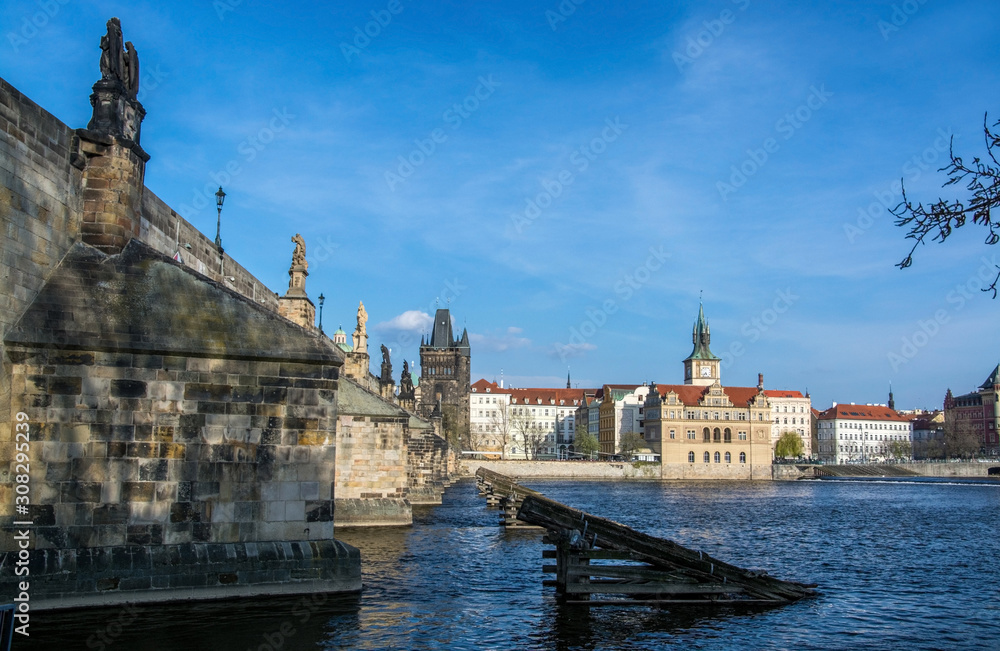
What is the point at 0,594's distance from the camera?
12.1 m

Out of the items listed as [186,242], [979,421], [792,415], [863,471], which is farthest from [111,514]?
[979,421]

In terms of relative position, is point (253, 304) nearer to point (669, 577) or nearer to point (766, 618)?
point (669, 577)

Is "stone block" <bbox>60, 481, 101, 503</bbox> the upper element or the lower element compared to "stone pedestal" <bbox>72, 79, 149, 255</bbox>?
lower

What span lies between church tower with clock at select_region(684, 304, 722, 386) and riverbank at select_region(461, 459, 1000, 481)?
124 feet

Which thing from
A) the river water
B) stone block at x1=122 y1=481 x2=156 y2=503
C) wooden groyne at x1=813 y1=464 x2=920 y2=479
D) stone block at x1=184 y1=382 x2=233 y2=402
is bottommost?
wooden groyne at x1=813 y1=464 x2=920 y2=479

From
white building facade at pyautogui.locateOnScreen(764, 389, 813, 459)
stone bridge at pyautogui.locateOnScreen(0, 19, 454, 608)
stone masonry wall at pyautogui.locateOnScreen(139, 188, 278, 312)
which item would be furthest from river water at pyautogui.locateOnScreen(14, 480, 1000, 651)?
white building facade at pyautogui.locateOnScreen(764, 389, 813, 459)

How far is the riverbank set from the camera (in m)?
108

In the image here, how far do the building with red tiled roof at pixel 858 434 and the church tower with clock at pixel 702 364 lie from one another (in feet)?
103

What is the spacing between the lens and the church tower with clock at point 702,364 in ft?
534

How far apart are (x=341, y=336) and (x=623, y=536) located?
11895cm

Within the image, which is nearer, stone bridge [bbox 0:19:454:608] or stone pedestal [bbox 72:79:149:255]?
stone bridge [bbox 0:19:454:608]

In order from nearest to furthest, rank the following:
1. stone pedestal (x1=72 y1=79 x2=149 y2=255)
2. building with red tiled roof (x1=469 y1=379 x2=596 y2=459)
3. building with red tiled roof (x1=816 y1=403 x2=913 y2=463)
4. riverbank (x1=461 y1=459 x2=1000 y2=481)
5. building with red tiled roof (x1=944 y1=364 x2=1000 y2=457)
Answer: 1. stone pedestal (x1=72 y1=79 x2=149 y2=255)
2. riverbank (x1=461 y1=459 x2=1000 y2=481)
3. building with red tiled roof (x1=944 y1=364 x2=1000 y2=457)
4. building with red tiled roof (x1=469 y1=379 x2=596 y2=459)
5. building with red tiled roof (x1=816 y1=403 x2=913 y2=463)

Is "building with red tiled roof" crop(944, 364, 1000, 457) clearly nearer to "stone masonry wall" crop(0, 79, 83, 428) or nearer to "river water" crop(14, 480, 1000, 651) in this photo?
"river water" crop(14, 480, 1000, 651)

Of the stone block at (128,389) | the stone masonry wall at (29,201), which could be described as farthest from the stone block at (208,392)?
the stone masonry wall at (29,201)
